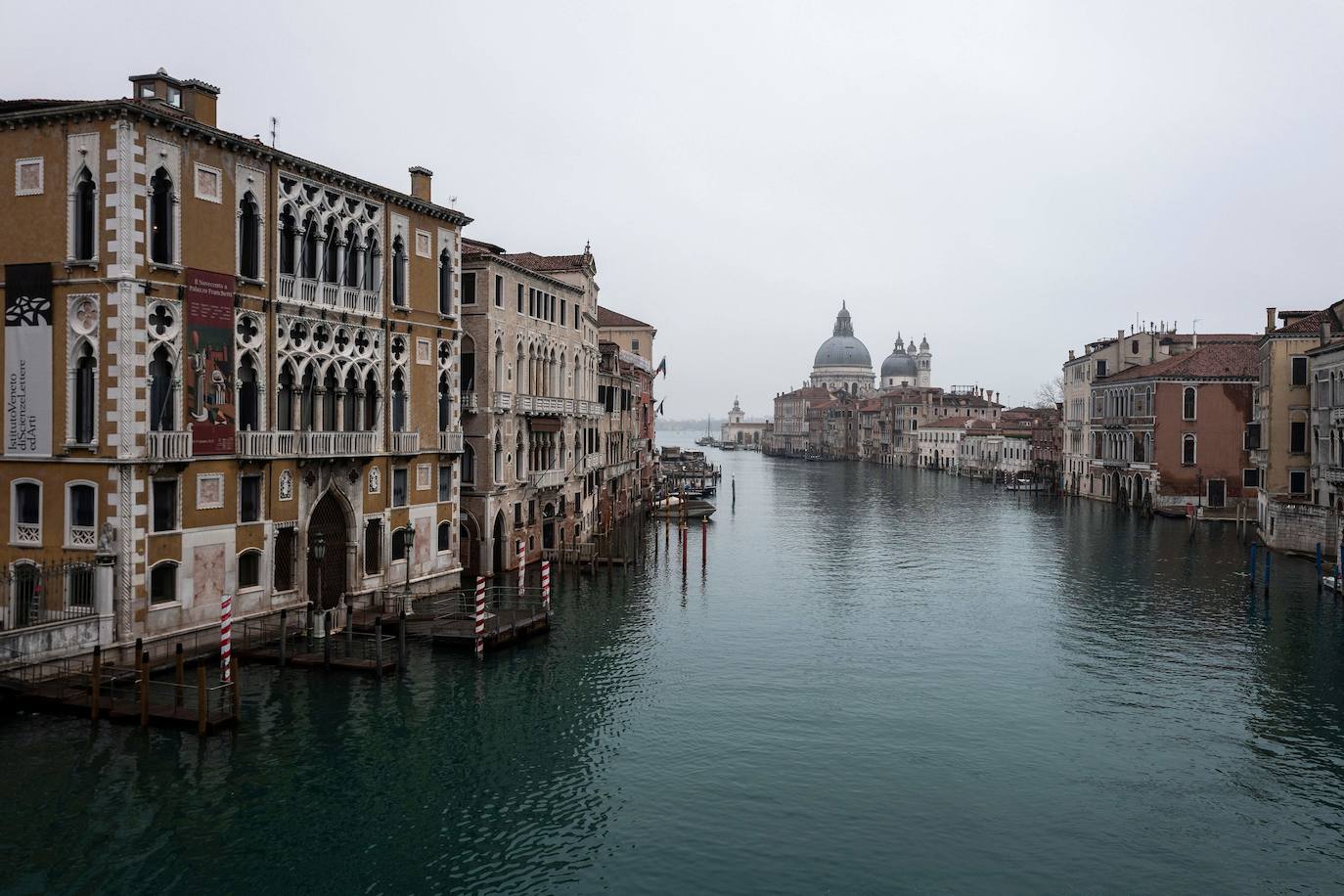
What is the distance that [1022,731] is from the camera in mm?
21344

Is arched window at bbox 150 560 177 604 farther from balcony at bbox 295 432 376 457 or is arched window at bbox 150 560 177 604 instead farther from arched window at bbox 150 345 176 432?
balcony at bbox 295 432 376 457

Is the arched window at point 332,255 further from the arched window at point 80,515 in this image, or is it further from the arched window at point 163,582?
the arched window at point 163,582

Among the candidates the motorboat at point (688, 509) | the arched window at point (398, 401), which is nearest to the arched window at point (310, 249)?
the arched window at point (398, 401)

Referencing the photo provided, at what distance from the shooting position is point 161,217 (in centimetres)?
2247

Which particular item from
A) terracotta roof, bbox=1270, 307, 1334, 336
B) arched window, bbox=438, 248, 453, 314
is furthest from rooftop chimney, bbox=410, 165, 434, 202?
terracotta roof, bbox=1270, 307, 1334, 336

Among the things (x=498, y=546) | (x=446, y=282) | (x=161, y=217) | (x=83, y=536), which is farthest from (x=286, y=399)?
(x=498, y=546)

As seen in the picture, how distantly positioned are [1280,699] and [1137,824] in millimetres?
9479

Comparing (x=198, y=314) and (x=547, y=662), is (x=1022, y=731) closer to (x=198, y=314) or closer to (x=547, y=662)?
(x=547, y=662)

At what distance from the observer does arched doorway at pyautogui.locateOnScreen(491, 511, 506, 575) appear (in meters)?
37.8

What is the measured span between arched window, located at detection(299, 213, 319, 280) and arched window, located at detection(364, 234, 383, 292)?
2068 mm

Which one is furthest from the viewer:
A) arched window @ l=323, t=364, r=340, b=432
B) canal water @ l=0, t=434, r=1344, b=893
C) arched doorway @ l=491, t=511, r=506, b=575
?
arched doorway @ l=491, t=511, r=506, b=575

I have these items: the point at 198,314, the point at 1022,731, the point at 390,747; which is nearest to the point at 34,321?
the point at 198,314

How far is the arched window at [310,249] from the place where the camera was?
87.5ft

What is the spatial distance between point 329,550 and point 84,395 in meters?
7.79
